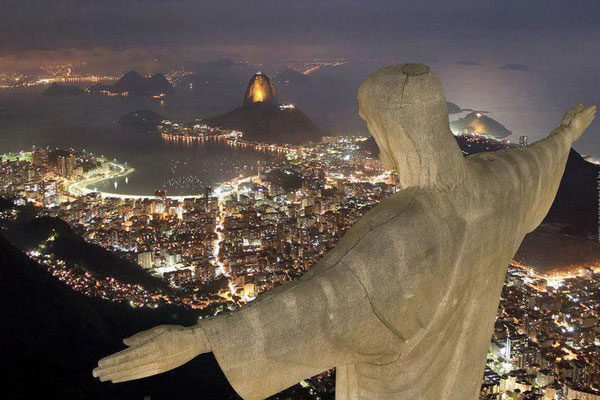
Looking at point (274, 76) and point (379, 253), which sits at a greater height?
point (379, 253)

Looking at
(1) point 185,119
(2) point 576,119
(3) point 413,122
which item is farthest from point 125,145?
(3) point 413,122

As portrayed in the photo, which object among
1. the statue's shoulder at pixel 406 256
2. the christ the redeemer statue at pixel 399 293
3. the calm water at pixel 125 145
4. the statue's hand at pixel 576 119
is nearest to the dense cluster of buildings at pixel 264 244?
the calm water at pixel 125 145

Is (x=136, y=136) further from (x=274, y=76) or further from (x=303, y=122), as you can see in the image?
(x=274, y=76)

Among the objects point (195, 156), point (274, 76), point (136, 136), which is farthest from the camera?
point (274, 76)

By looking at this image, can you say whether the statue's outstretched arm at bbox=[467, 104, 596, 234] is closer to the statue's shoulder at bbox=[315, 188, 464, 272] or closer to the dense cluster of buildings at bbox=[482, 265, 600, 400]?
the statue's shoulder at bbox=[315, 188, 464, 272]

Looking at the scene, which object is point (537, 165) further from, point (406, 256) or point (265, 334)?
point (265, 334)

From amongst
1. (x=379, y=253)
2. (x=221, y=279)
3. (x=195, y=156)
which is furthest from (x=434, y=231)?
(x=195, y=156)

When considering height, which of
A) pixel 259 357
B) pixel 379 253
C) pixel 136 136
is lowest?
pixel 136 136
